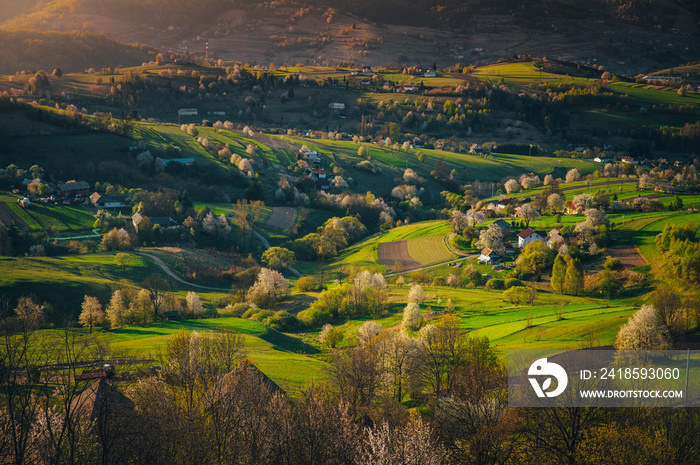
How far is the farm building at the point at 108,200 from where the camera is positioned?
10969cm

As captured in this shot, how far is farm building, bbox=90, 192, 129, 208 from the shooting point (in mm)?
109688

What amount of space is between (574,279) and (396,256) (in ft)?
119

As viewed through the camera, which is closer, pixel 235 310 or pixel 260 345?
pixel 260 345

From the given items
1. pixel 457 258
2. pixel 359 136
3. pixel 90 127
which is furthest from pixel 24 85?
pixel 457 258

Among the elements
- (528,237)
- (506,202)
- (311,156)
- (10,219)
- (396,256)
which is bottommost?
(396,256)

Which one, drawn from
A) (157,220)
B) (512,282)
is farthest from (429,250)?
(157,220)

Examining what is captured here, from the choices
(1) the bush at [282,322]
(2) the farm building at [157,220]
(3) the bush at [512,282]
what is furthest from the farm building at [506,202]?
(2) the farm building at [157,220]

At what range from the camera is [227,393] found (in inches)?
1102

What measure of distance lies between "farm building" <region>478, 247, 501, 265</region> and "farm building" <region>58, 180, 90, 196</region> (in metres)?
86.6

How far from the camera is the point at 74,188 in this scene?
11325cm

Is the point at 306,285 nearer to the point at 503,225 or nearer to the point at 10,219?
the point at 503,225

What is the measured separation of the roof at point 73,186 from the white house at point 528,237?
306 feet

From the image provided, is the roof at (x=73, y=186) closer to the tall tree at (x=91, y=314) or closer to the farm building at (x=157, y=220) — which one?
the farm building at (x=157, y=220)

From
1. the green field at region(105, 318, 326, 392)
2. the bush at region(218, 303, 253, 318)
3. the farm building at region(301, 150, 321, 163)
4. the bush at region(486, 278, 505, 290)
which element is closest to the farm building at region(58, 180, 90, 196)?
the bush at region(218, 303, 253, 318)
